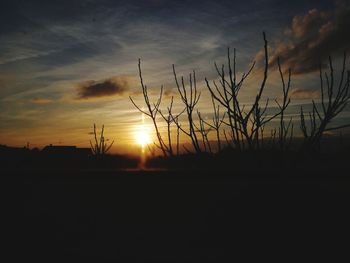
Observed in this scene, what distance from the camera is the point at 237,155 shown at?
519 centimetres

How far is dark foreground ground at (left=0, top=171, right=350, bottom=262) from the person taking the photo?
1.39m

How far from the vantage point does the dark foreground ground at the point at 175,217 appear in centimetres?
139

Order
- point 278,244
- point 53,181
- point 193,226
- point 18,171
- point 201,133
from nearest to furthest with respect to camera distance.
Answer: point 278,244
point 193,226
point 53,181
point 18,171
point 201,133

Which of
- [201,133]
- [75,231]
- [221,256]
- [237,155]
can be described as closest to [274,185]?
[221,256]

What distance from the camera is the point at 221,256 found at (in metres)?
1.30

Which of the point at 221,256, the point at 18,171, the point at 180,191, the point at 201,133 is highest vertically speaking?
the point at 201,133

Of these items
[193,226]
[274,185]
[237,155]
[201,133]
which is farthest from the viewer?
[201,133]

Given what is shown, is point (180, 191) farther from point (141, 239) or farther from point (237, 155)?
point (237, 155)

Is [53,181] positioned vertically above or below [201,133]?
below

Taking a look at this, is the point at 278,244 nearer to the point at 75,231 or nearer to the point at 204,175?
the point at 204,175

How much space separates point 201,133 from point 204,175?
4.16 meters

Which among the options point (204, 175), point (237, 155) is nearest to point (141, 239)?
point (204, 175)

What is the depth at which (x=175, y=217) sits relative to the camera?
1.77m

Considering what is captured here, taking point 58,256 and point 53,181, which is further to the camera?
point 53,181
